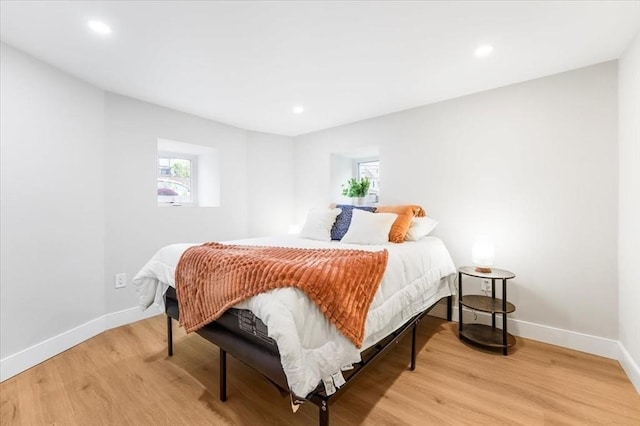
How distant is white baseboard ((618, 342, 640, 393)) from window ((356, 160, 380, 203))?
2.47 metres

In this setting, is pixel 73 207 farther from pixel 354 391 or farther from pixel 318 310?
pixel 354 391

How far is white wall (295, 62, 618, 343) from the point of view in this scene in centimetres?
211

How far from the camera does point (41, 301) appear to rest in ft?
6.75

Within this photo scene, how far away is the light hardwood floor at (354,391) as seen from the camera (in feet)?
4.81

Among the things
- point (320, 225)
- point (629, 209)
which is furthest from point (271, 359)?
point (629, 209)

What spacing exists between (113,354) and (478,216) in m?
3.38

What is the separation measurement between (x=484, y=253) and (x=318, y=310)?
1.87 meters

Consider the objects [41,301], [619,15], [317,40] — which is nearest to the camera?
[619,15]

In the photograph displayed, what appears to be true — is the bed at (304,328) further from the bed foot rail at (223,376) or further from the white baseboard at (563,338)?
the white baseboard at (563,338)

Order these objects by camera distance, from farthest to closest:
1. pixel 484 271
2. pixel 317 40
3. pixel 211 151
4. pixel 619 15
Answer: pixel 211 151 → pixel 484 271 → pixel 317 40 → pixel 619 15

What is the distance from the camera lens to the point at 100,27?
5.49 ft

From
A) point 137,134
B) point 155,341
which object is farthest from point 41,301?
point 137,134

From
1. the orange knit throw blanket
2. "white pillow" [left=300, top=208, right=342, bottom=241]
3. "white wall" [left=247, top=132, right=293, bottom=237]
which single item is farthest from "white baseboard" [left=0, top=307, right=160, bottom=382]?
"white pillow" [left=300, top=208, right=342, bottom=241]

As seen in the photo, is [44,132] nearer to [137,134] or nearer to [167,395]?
[137,134]
